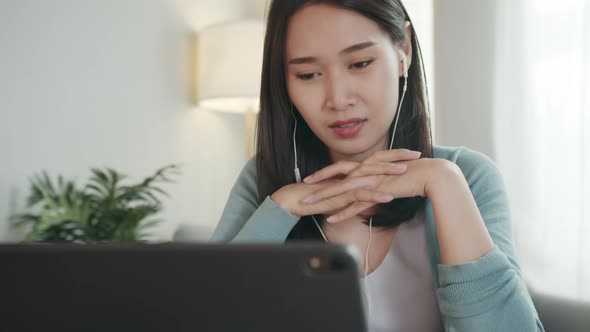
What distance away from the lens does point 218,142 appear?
2711 millimetres

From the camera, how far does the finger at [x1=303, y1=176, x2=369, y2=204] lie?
0.93 meters

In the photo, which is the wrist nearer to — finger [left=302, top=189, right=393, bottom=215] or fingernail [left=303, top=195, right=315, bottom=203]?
finger [left=302, top=189, right=393, bottom=215]

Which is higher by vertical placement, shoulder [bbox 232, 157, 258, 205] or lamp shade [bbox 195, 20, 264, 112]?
lamp shade [bbox 195, 20, 264, 112]

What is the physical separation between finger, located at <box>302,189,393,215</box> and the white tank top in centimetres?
14

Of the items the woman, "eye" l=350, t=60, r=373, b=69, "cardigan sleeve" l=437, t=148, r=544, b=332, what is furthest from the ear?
"cardigan sleeve" l=437, t=148, r=544, b=332

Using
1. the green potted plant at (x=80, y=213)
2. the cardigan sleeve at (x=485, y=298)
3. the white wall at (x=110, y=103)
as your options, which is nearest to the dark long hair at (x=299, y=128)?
the cardigan sleeve at (x=485, y=298)

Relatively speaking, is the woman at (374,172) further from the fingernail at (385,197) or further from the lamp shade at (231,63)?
the lamp shade at (231,63)

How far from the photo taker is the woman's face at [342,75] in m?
0.96

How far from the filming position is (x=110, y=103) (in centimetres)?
209

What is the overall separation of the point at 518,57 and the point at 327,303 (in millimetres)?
1846

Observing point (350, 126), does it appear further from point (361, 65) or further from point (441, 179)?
point (441, 179)

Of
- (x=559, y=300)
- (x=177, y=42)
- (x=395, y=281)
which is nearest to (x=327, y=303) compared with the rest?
(x=395, y=281)

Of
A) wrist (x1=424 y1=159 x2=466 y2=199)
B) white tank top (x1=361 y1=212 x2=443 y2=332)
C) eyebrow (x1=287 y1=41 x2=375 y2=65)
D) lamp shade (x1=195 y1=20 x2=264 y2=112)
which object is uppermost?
lamp shade (x1=195 y1=20 x2=264 y2=112)

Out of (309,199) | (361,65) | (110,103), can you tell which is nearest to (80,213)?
(110,103)
